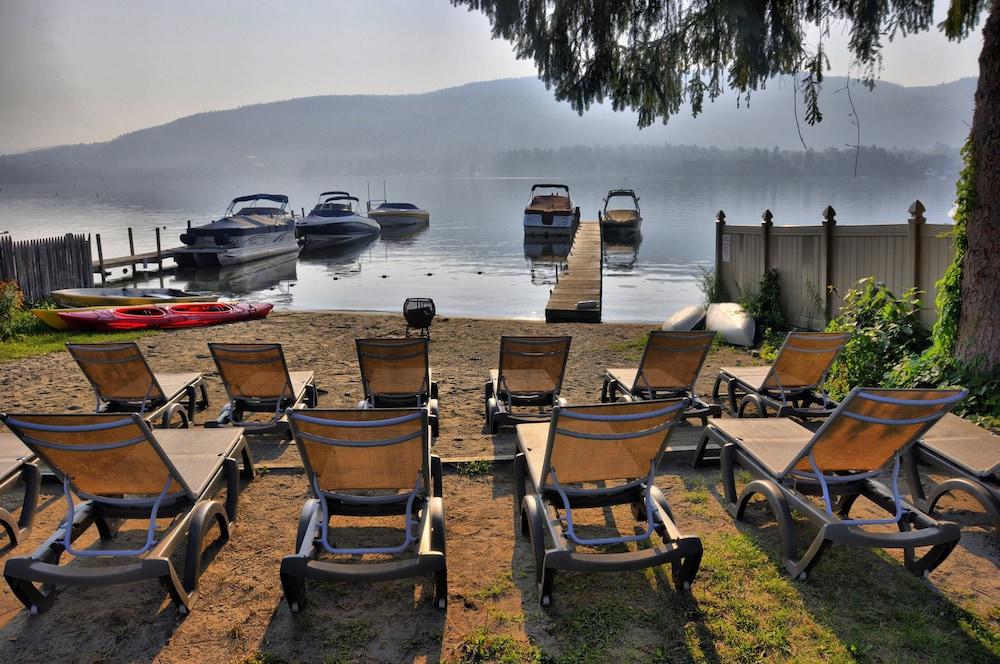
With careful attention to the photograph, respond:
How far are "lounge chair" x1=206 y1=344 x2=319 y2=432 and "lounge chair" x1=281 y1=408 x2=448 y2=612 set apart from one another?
206 cm

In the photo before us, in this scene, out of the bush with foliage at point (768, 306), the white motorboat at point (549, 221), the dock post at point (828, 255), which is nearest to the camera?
the dock post at point (828, 255)

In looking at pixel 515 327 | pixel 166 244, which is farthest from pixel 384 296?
pixel 166 244

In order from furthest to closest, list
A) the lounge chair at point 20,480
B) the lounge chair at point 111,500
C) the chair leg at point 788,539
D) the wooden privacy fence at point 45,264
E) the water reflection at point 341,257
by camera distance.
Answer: the water reflection at point 341,257
the wooden privacy fence at point 45,264
the lounge chair at point 20,480
the chair leg at point 788,539
the lounge chair at point 111,500

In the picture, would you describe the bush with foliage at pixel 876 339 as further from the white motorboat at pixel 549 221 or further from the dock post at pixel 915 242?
the white motorboat at pixel 549 221

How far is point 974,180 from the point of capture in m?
6.50

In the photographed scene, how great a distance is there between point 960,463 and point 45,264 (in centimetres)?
1761

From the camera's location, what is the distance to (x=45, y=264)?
1656 centimetres

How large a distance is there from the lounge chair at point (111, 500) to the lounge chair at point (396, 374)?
2.20 metres

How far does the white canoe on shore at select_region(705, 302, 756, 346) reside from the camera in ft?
35.6

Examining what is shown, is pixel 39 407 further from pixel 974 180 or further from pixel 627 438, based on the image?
pixel 974 180

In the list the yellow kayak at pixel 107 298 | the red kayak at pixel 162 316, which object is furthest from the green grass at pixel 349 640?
the yellow kayak at pixel 107 298

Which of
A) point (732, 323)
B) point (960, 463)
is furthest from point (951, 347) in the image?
point (732, 323)

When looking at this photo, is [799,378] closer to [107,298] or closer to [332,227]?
[107,298]

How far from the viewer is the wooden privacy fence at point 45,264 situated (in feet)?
50.7
